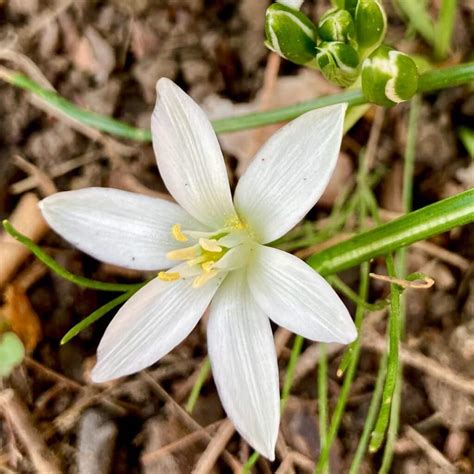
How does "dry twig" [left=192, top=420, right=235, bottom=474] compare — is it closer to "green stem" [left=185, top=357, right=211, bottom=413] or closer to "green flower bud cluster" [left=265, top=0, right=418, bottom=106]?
"green stem" [left=185, top=357, right=211, bottom=413]

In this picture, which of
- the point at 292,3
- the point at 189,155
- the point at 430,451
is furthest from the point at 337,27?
the point at 430,451

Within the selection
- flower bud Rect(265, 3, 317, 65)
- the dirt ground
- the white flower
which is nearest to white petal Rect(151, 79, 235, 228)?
the white flower

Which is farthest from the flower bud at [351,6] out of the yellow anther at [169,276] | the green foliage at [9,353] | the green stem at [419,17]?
the green foliage at [9,353]

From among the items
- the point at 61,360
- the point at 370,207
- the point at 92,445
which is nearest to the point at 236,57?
the point at 370,207

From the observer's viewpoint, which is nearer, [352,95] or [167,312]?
[167,312]

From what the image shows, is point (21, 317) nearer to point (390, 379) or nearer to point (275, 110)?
point (275, 110)

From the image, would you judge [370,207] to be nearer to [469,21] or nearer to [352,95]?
[352,95]
